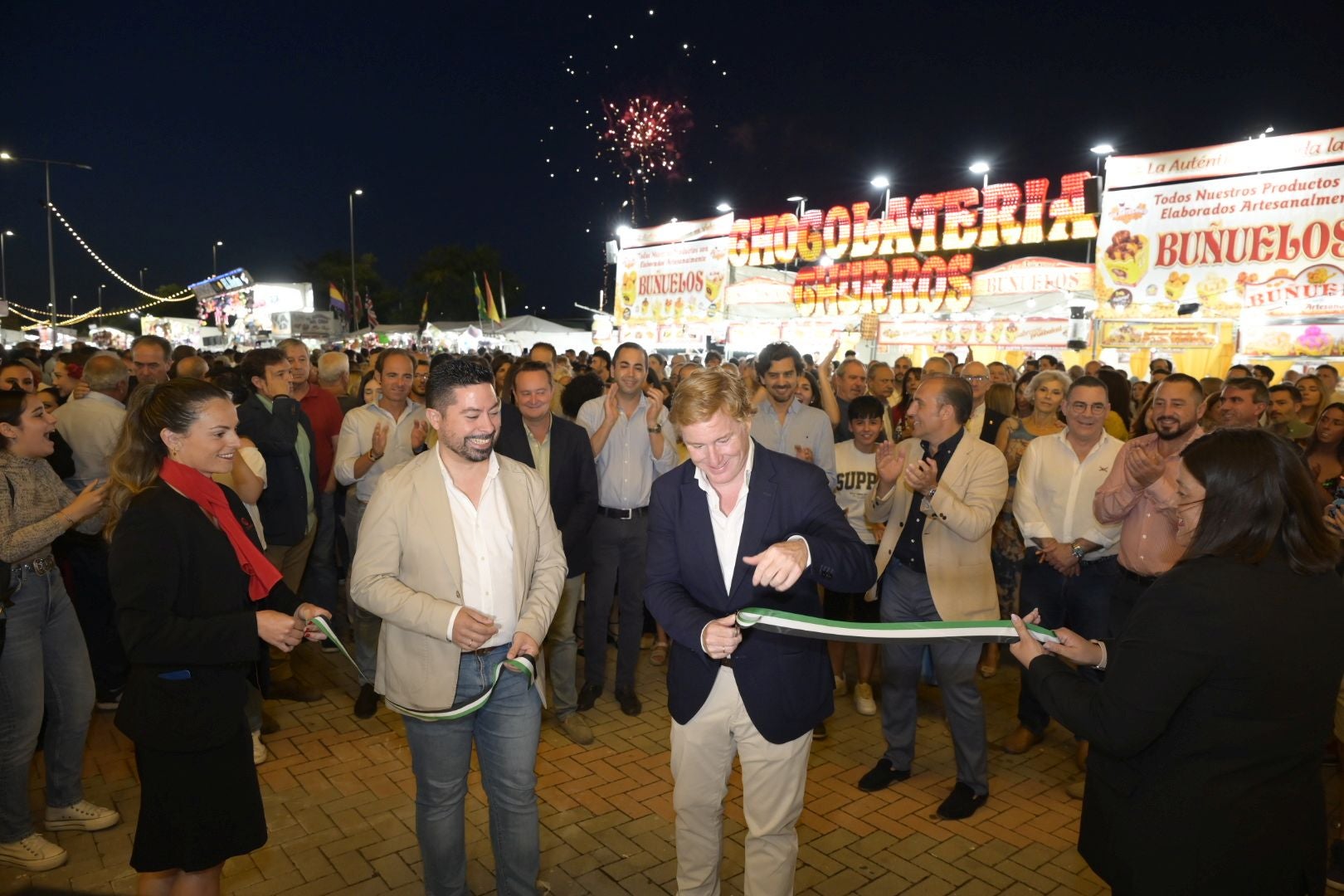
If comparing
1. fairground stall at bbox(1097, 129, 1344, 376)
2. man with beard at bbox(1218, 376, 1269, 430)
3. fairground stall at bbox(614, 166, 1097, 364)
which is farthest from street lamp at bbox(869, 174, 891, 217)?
man with beard at bbox(1218, 376, 1269, 430)

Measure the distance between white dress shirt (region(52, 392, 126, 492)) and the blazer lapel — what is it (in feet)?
14.6

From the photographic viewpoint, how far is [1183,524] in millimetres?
2250

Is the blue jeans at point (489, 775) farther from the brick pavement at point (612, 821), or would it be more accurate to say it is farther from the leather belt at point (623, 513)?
the leather belt at point (623, 513)

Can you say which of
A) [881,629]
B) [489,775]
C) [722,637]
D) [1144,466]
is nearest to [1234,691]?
[881,629]

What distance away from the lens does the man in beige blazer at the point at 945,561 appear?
4.24 metres

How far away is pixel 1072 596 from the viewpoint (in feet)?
15.6

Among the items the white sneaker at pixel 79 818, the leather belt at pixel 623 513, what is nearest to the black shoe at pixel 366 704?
the white sneaker at pixel 79 818

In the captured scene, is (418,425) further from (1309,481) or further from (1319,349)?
(1319,349)

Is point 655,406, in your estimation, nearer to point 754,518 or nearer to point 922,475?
point 922,475

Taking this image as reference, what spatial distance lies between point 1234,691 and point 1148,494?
192cm

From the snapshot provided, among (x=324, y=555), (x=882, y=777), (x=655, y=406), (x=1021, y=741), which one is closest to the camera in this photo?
(x=882, y=777)

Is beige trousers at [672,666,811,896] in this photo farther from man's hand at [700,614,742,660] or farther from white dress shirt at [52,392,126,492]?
white dress shirt at [52,392,126,492]

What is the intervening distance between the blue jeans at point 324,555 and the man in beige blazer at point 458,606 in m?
3.61

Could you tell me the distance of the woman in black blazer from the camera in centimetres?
196
